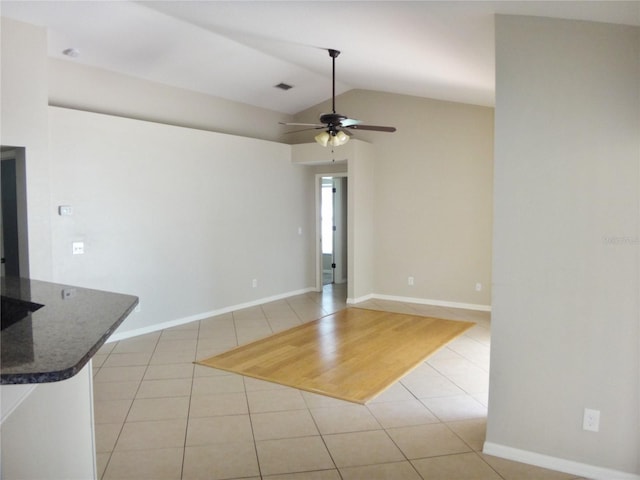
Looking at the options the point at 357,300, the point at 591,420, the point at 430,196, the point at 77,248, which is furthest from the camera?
the point at 357,300

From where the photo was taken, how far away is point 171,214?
5.70 m

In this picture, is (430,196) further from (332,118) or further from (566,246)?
(566,246)

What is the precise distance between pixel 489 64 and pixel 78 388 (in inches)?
152

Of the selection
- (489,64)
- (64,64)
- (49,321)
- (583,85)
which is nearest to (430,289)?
(489,64)

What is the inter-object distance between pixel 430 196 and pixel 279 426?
475 centimetres

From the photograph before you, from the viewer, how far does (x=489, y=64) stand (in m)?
3.97

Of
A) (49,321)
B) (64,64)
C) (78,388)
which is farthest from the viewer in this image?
(64,64)

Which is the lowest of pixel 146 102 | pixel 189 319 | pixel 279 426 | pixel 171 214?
pixel 279 426

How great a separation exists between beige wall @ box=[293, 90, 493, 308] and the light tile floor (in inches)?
89.9

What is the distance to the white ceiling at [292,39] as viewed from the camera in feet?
9.65

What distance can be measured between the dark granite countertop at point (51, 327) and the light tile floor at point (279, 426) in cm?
114

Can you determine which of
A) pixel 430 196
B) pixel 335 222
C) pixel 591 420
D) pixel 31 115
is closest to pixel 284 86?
pixel 430 196

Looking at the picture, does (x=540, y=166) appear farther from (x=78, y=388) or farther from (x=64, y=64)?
(x=64, y=64)

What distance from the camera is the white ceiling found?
9.65 feet
